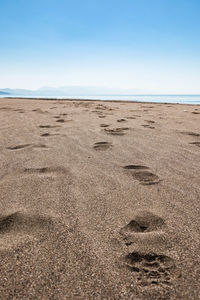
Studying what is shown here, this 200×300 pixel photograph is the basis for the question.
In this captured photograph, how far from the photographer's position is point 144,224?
3.84ft

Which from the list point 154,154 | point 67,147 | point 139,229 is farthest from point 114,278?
point 67,147

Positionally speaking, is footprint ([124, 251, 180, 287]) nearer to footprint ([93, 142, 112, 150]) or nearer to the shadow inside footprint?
footprint ([93, 142, 112, 150])

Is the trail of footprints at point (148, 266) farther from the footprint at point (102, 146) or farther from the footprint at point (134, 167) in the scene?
the footprint at point (102, 146)

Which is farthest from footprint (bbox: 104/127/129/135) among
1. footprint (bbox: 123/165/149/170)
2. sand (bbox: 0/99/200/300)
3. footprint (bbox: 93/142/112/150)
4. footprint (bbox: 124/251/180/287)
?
footprint (bbox: 124/251/180/287)

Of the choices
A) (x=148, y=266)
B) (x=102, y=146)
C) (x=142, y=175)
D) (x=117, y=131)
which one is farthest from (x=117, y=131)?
(x=148, y=266)

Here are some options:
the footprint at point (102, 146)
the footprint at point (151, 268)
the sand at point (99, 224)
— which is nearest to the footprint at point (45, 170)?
the sand at point (99, 224)

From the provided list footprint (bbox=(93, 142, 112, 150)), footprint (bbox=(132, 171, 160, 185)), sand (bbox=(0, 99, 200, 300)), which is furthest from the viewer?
footprint (bbox=(93, 142, 112, 150))

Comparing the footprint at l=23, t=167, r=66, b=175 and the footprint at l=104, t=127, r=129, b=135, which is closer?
the footprint at l=23, t=167, r=66, b=175

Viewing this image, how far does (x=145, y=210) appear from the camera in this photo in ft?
4.21

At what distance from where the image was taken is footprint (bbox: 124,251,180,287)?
2.75 feet

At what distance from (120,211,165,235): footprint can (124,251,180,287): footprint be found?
0.51ft

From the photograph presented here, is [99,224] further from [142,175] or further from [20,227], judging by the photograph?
[142,175]

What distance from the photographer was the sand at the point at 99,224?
2.71ft

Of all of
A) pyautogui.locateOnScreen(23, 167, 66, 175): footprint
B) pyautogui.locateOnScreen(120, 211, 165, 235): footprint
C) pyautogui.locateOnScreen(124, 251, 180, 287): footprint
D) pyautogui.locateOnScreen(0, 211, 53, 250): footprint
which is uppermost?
pyautogui.locateOnScreen(23, 167, 66, 175): footprint
